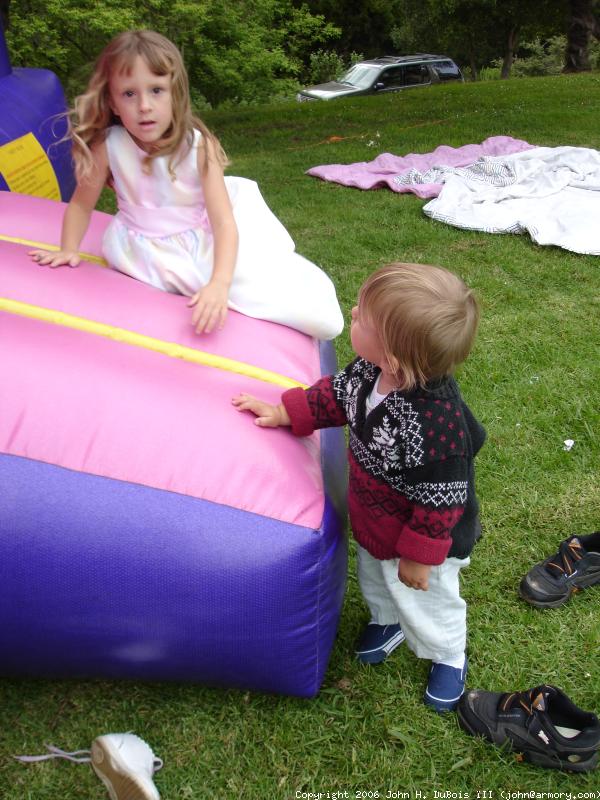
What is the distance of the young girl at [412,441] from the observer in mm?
1664

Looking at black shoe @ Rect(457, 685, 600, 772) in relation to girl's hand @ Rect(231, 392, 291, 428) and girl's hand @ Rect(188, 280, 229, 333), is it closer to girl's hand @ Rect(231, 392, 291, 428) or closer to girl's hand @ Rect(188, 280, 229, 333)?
girl's hand @ Rect(231, 392, 291, 428)

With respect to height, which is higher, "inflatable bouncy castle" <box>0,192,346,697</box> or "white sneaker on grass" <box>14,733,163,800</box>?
"inflatable bouncy castle" <box>0,192,346,697</box>

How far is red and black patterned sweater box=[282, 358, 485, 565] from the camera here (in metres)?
1.73

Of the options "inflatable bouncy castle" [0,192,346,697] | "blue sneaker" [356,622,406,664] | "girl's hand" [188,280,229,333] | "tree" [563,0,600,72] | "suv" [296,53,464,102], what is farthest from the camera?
"tree" [563,0,600,72]

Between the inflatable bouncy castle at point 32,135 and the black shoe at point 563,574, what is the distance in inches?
128

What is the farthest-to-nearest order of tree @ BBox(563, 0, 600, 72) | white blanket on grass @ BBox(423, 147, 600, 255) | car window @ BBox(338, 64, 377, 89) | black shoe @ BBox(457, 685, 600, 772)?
tree @ BBox(563, 0, 600, 72) < car window @ BBox(338, 64, 377, 89) < white blanket on grass @ BBox(423, 147, 600, 255) < black shoe @ BBox(457, 685, 600, 772)

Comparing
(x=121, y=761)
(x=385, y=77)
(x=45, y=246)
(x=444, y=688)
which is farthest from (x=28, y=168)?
(x=385, y=77)

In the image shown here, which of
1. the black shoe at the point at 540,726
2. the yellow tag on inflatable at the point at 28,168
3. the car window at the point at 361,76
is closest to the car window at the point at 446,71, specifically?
the car window at the point at 361,76

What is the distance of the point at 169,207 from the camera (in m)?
2.68

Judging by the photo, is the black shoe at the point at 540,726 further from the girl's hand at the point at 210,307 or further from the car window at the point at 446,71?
the car window at the point at 446,71

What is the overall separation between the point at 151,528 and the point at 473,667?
1.03 meters

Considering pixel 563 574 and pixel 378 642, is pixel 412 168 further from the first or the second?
pixel 378 642

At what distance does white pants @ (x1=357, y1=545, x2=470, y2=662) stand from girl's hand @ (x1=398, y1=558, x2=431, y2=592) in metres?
0.09

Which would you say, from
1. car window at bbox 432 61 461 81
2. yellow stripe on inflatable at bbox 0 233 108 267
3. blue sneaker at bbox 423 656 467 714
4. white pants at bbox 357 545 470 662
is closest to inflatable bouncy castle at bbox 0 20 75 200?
yellow stripe on inflatable at bbox 0 233 108 267
